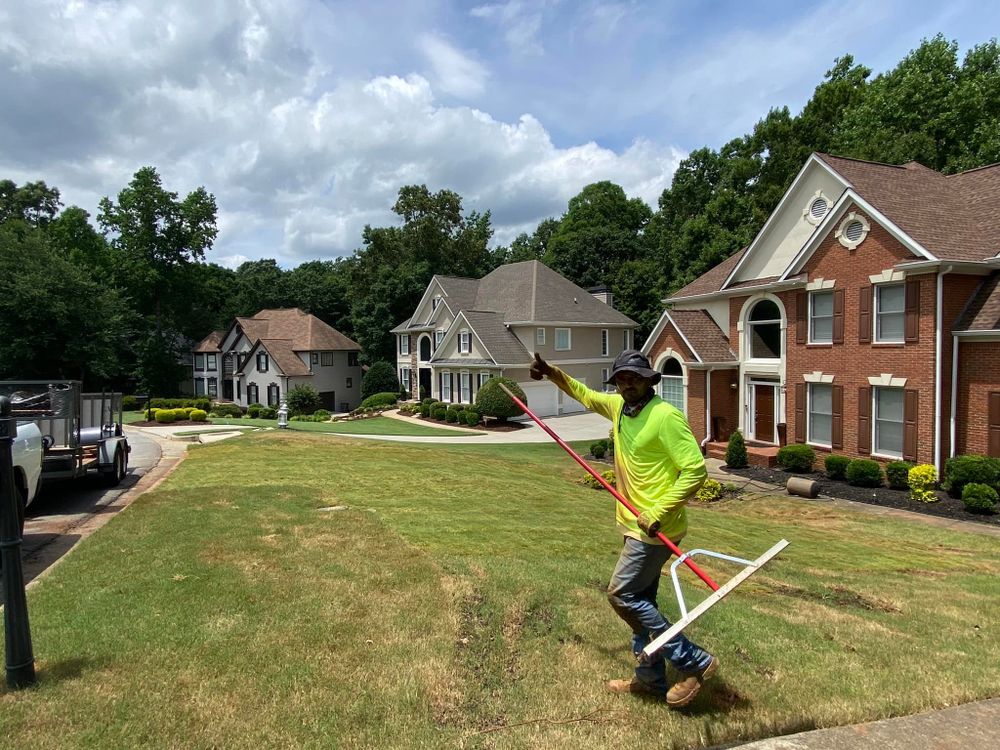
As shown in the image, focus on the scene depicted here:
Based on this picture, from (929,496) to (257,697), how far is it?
16428 millimetres

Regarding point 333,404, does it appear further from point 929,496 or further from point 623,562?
point 623,562

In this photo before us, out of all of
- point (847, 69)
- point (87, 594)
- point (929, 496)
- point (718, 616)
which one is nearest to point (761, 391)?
point (929, 496)

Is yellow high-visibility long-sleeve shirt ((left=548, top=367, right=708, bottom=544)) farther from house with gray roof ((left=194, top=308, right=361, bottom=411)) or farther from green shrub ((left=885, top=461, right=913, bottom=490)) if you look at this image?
house with gray roof ((left=194, top=308, right=361, bottom=411))

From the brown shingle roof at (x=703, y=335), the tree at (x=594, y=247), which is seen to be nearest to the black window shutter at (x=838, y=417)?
the brown shingle roof at (x=703, y=335)

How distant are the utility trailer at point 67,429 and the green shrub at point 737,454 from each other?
17318mm

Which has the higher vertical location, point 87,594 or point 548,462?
point 87,594

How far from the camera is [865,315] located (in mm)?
17375

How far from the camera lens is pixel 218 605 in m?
5.38

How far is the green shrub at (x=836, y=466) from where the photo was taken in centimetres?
1744

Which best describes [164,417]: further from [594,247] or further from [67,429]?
[594,247]

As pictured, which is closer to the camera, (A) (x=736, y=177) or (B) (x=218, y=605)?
(B) (x=218, y=605)

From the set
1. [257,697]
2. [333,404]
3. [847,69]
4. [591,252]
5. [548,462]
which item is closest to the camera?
[257,697]

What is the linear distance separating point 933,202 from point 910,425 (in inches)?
273

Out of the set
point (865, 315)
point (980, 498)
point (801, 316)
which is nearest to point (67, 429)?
point (980, 498)
